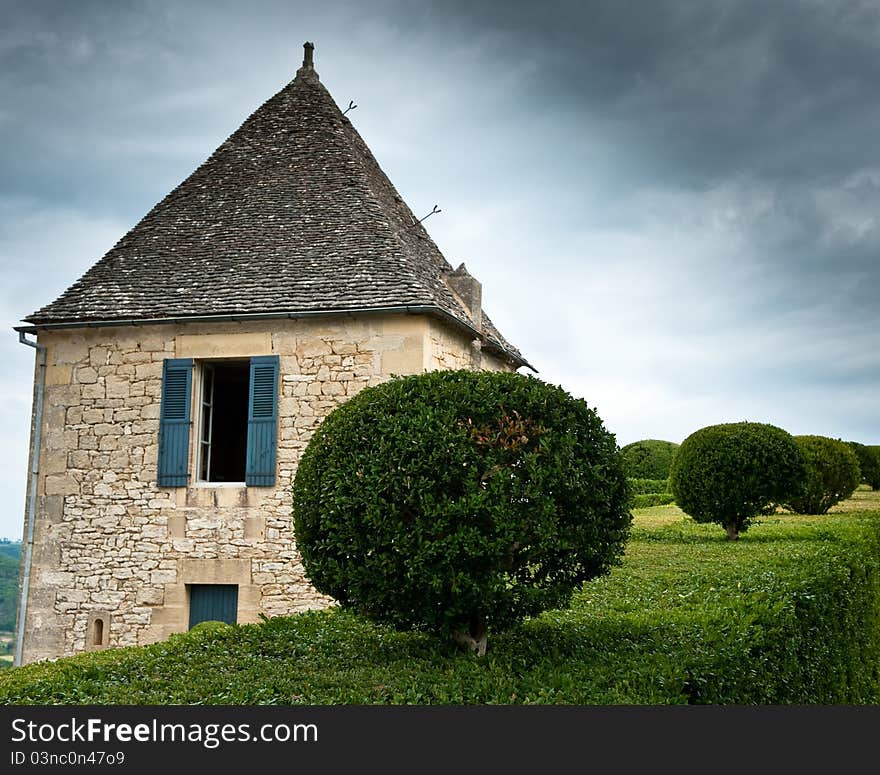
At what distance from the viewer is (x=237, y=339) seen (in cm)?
1123

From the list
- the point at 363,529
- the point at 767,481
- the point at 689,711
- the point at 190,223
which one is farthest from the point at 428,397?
the point at 767,481

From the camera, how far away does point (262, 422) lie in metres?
10.9

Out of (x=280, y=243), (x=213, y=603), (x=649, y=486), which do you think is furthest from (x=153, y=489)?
(x=649, y=486)

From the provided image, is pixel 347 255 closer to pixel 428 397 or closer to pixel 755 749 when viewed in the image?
pixel 428 397

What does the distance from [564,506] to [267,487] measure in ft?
19.1

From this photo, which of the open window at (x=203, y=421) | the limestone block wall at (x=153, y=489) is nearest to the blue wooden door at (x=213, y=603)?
the limestone block wall at (x=153, y=489)

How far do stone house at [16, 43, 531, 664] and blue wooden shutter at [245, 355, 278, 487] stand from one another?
0.02 metres

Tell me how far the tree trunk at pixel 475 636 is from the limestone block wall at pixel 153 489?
15.2 ft

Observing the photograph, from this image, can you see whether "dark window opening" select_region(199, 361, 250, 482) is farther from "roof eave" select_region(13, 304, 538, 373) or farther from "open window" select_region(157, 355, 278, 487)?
"roof eave" select_region(13, 304, 538, 373)

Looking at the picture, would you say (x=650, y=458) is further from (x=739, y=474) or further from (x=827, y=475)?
(x=739, y=474)

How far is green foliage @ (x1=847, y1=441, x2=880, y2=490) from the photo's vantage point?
29875 millimetres

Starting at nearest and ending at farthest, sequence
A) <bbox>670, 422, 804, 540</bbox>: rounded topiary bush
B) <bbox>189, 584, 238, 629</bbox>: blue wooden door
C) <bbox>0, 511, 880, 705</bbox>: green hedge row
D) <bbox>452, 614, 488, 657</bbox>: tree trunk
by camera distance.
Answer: <bbox>0, 511, 880, 705</bbox>: green hedge row
<bbox>452, 614, 488, 657</bbox>: tree trunk
<bbox>189, 584, 238, 629</bbox>: blue wooden door
<bbox>670, 422, 804, 540</bbox>: rounded topiary bush

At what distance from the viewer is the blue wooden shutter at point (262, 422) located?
1083 centimetres

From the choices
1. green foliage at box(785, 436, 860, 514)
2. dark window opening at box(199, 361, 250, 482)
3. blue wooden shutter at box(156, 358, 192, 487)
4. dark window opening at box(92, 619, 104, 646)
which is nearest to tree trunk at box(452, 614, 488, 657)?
blue wooden shutter at box(156, 358, 192, 487)
